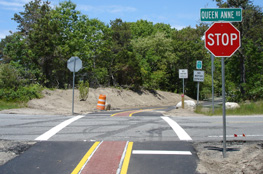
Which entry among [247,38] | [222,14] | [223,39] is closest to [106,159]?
[223,39]

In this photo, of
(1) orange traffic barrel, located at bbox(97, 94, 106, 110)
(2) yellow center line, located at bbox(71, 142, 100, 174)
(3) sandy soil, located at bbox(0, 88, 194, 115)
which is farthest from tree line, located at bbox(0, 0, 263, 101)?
(2) yellow center line, located at bbox(71, 142, 100, 174)

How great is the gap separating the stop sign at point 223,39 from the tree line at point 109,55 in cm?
1845

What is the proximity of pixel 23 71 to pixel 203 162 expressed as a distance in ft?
96.7

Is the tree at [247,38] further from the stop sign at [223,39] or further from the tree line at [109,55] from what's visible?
the stop sign at [223,39]

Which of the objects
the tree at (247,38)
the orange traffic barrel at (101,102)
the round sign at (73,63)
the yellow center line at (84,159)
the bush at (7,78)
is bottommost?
the yellow center line at (84,159)

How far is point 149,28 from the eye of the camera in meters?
71.2

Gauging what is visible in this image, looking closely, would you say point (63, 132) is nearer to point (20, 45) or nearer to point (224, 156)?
point (224, 156)

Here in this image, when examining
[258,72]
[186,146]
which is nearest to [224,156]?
[186,146]

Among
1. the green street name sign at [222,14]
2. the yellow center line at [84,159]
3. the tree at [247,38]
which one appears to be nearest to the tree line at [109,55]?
the tree at [247,38]

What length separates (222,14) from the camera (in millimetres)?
6062

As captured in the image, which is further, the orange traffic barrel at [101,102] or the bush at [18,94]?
the orange traffic barrel at [101,102]

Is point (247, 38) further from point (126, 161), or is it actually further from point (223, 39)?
point (126, 161)

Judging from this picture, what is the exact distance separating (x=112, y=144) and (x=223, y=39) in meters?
3.60

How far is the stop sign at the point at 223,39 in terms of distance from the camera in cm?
593
